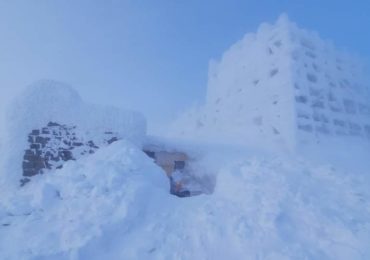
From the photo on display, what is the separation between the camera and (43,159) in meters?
7.48

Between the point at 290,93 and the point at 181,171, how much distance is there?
6552 mm

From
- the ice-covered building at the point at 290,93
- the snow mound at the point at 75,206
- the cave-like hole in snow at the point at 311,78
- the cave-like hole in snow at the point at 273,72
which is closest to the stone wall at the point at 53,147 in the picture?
the snow mound at the point at 75,206

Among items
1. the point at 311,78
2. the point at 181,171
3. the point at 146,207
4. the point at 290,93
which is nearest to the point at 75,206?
the point at 146,207

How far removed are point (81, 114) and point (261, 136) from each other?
329 inches

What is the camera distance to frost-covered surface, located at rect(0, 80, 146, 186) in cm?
726

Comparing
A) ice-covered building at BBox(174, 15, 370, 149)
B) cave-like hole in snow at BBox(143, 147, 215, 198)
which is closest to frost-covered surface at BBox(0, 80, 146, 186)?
cave-like hole in snow at BBox(143, 147, 215, 198)

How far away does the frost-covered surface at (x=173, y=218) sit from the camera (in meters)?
3.80

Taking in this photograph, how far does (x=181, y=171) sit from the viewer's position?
1013 centimetres

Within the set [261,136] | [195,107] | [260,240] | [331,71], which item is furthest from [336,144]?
[195,107]

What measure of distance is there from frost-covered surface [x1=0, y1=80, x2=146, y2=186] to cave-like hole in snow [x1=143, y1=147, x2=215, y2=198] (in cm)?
139

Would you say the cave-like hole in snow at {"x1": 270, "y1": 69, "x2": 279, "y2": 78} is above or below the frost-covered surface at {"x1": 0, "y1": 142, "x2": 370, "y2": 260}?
above

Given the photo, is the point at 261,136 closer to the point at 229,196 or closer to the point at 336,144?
the point at 336,144

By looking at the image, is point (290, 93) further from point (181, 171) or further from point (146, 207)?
point (146, 207)

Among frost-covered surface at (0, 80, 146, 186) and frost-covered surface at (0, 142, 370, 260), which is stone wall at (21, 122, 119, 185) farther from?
frost-covered surface at (0, 142, 370, 260)
